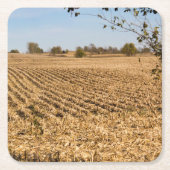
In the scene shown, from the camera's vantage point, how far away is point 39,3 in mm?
4238

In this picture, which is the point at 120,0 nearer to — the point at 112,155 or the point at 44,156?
the point at 112,155

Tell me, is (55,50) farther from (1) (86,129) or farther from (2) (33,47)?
(1) (86,129)

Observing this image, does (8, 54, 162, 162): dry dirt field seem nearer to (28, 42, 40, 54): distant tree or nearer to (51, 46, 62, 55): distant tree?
(28, 42, 40, 54): distant tree

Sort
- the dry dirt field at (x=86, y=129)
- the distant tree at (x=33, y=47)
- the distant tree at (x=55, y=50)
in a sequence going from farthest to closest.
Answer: the distant tree at (x=55, y=50) → the distant tree at (x=33, y=47) → the dry dirt field at (x=86, y=129)

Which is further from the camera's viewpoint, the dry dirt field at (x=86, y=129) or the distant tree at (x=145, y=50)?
the dry dirt field at (x=86, y=129)

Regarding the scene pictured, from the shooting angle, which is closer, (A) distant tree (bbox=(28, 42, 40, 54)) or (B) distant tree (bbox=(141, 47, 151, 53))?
(B) distant tree (bbox=(141, 47, 151, 53))

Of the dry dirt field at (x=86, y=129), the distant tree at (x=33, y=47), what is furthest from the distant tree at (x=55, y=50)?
the dry dirt field at (x=86, y=129)

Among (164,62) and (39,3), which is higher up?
(39,3)

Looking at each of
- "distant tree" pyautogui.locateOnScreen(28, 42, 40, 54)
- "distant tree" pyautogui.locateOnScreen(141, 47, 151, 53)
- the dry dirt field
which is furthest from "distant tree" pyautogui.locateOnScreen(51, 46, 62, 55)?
"distant tree" pyautogui.locateOnScreen(141, 47, 151, 53)

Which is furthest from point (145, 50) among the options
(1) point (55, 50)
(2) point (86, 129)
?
(1) point (55, 50)

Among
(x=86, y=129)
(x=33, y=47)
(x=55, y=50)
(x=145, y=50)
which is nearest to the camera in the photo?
(x=145, y=50)

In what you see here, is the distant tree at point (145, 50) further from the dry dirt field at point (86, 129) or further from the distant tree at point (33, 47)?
the distant tree at point (33, 47)

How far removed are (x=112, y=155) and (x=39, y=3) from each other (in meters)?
2.94
